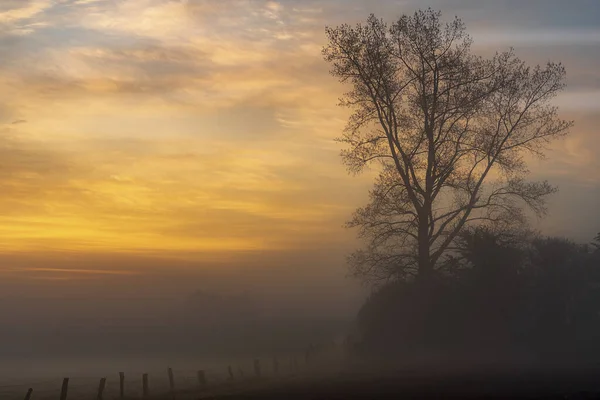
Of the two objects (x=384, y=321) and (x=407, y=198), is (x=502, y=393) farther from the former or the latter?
(x=384, y=321)

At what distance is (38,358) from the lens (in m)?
117

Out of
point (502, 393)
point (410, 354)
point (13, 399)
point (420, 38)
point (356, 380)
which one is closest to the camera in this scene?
point (502, 393)

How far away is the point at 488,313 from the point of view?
1451 inches

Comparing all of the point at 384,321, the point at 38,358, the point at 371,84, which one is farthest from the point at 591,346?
the point at 38,358

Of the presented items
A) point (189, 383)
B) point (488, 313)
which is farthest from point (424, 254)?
point (189, 383)

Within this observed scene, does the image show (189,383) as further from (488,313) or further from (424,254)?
(488,313)

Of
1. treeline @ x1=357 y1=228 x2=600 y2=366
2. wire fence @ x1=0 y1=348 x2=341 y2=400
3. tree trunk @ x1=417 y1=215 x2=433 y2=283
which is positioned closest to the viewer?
tree trunk @ x1=417 y1=215 x2=433 y2=283

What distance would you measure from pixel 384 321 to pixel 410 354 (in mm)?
2419

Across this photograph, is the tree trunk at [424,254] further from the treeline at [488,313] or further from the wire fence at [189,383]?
the wire fence at [189,383]

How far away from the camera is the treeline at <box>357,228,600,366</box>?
36.3 metres

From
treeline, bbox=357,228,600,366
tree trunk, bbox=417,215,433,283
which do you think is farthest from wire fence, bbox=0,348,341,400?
tree trunk, bbox=417,215,433,283

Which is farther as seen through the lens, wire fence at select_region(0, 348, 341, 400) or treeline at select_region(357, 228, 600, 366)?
wire fence at select_region(0, 348, 341, 400)

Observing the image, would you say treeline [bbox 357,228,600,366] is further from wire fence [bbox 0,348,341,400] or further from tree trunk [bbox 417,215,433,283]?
wire fence [bbox 0,348,341,400]

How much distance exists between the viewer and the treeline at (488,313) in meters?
36.3
